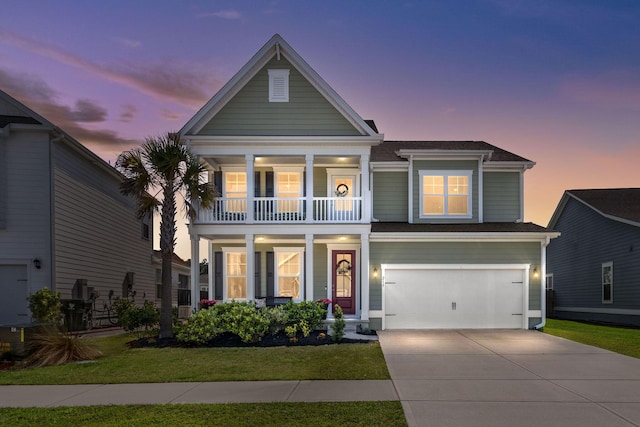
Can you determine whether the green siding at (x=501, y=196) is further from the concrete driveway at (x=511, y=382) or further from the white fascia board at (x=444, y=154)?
the concrete driveway at (x=511, y=382)

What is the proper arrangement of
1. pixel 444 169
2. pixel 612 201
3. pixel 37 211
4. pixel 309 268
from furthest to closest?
1. pixel 612 201
2. pixel 444 169
3. pixel 309 268
4. pixel 37 211

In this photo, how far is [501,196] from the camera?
65.9 ft

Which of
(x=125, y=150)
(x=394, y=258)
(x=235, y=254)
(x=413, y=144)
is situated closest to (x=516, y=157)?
(x=413, y=144)

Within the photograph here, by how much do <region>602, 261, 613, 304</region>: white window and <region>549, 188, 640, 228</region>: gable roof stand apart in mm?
2306

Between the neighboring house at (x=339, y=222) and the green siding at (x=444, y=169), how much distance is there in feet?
0.12

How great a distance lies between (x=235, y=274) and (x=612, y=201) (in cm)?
1863

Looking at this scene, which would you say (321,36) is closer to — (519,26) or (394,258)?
(519,26)

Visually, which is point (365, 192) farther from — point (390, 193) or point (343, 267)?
point (343, 267)

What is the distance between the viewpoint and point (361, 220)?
17516 millimetres

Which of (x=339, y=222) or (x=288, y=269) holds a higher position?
(x=339, y=222)

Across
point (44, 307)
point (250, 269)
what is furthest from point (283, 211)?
point (44, 307)

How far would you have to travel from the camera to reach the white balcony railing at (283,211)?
57.9ft

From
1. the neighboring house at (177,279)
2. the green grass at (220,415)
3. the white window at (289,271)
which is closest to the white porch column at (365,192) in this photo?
the white window at (289,271)

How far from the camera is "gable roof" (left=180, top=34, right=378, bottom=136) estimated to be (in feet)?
58.2
